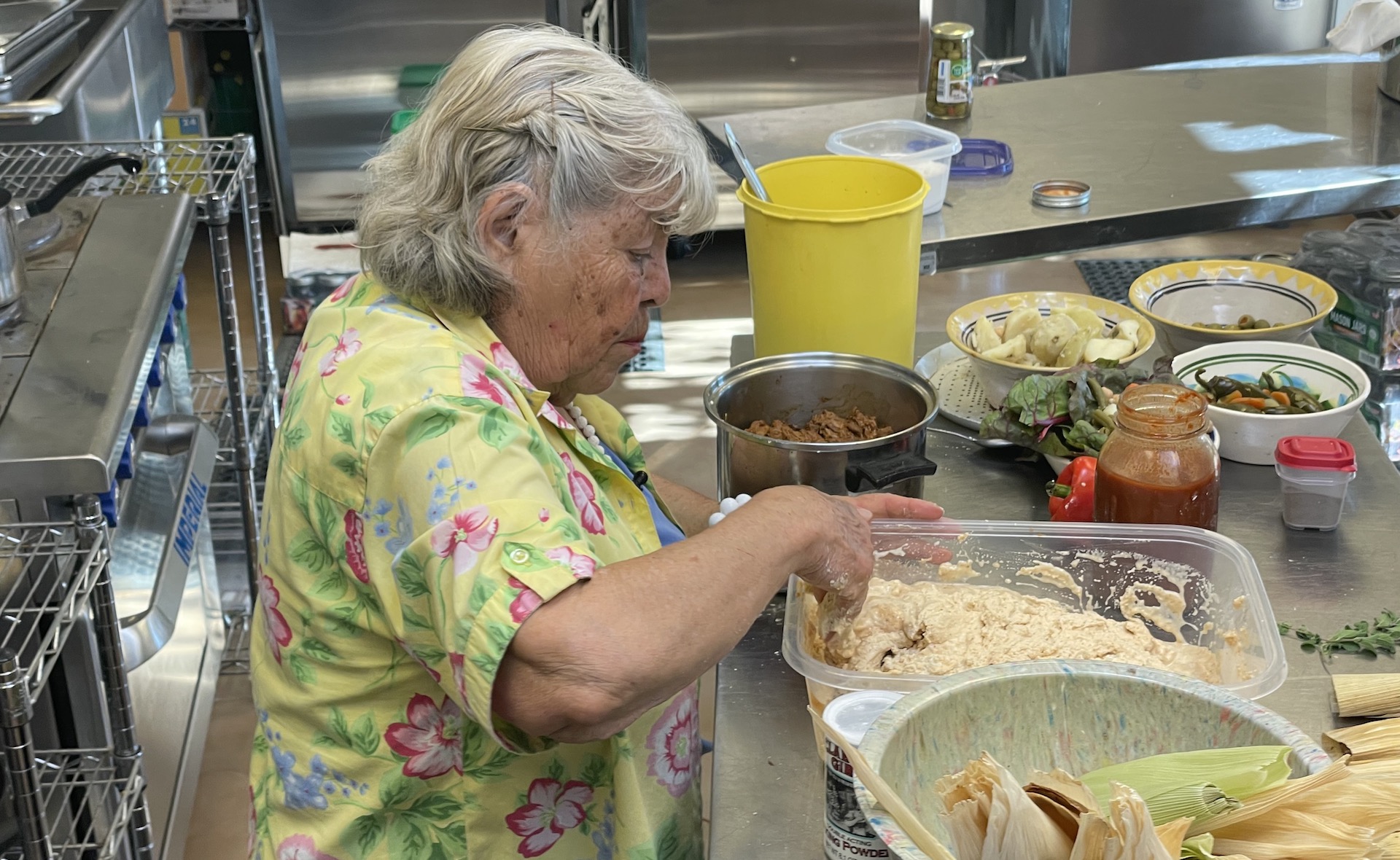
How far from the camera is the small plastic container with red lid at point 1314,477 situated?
1575 millimetres

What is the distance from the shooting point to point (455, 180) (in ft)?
4.08

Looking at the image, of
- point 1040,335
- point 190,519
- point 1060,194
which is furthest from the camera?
point 1060,194

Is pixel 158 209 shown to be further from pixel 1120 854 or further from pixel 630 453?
pixel 1120 854

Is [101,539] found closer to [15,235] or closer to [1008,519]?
[15,235]

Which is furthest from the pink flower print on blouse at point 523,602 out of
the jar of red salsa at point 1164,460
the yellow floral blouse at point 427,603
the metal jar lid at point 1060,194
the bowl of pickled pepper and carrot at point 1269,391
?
the metal jar lid at point 1060,194

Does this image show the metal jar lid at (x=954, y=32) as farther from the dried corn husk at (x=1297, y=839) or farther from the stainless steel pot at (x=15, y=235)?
the dried corn husk at (x=1297, y=839)

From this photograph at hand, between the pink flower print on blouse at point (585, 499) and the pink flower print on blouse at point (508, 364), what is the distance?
0.28 ft

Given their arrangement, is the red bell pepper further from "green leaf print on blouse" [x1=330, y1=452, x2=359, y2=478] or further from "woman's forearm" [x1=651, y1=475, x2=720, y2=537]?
"green leaf print on blouse" [x1=330, y1=452, x2=359, y2=478]

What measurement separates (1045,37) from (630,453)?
407 cm

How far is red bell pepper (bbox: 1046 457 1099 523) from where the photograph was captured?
1573mm

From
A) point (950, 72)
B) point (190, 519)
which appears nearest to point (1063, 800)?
point (190, 519)

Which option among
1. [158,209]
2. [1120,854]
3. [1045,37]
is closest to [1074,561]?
[1120,854]

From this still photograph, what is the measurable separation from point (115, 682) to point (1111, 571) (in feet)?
4.59

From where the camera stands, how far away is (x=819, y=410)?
1739 mm
